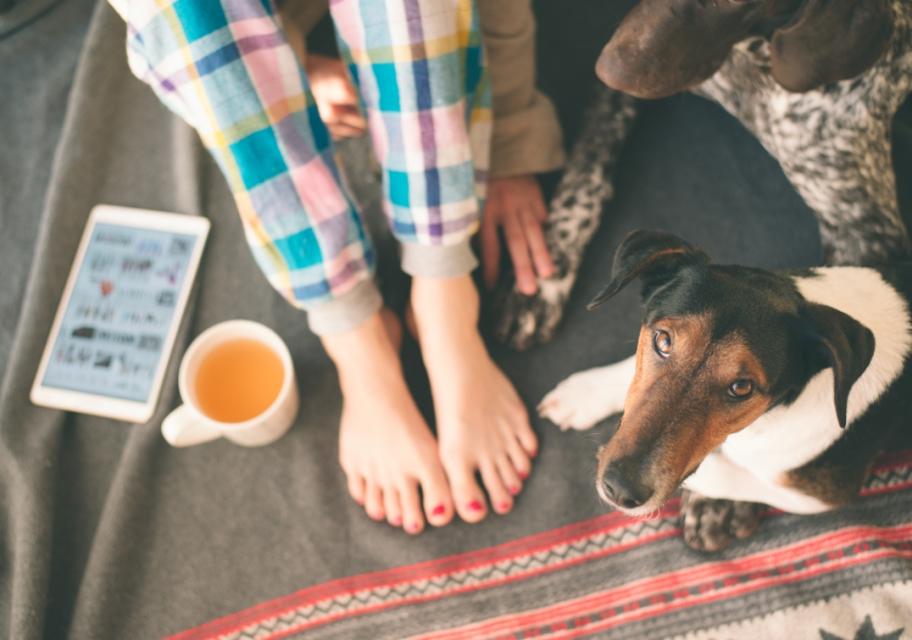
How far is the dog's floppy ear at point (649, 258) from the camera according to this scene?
108 centimetres

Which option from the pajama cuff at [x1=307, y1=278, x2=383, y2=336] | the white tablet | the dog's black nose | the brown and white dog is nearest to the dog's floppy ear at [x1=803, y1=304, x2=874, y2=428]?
the brown and white dog

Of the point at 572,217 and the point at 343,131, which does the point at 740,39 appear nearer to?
the point at 572,217

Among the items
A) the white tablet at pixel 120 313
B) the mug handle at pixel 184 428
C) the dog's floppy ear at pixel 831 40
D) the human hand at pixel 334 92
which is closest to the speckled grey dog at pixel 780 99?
the dog's floppy ear at pixel 831 40

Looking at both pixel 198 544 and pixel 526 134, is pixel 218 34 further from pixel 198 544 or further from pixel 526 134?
pixel 198 544

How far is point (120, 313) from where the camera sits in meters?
1.69

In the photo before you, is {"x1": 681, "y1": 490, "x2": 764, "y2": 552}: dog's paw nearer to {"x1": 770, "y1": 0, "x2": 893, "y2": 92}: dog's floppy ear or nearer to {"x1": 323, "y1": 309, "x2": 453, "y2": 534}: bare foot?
{"x1": 323, "y1": 309, "x2": 453, "y2": 534}: bare foot

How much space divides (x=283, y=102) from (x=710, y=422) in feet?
2.61

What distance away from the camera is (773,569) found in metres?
1.44

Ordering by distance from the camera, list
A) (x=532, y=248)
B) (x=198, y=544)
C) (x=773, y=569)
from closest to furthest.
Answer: (x=773, y=569) → (x=198, y=544) → (x=532, y=248)

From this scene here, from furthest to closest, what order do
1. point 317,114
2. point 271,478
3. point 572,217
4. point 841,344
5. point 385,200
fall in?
point 572,217 → point 271,478 → point 385,200 → point 317,114 → point 841,344

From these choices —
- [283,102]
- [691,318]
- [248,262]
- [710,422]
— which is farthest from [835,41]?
[248,262]

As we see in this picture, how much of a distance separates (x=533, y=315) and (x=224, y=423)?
2.18ft

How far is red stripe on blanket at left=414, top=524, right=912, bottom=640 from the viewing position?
4.66ft

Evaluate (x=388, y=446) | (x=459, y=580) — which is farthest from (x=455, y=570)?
(x=388, y=446)
